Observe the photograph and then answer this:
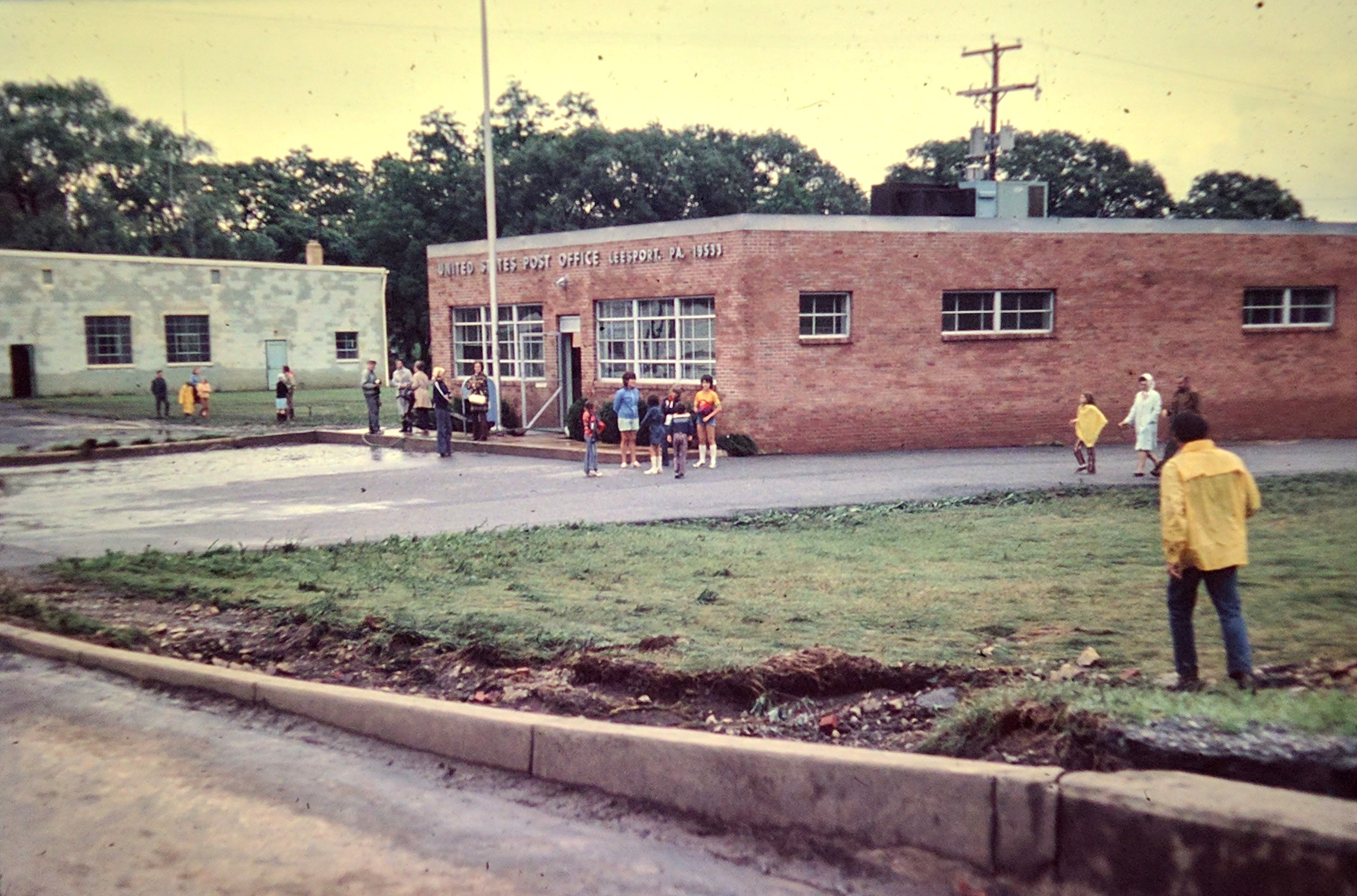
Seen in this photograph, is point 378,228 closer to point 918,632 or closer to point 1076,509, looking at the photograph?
point 1076,509

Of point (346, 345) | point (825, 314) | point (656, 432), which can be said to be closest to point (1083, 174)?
point (346, 345)

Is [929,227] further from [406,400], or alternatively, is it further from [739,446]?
[406,400]

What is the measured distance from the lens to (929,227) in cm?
2484

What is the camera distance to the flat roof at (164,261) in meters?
47.4

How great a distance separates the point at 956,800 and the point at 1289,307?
26628 mm

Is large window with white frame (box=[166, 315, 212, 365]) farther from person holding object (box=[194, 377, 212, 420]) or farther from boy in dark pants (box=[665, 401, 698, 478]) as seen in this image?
boy in dark pants (box=[665, 401, 698, 478])

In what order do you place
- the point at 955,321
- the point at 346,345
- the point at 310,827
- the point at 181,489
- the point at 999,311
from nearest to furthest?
the point at 310,827 → the point at 181,489 → the point at 955,321 → the point at 999,311 → the point at 346,345

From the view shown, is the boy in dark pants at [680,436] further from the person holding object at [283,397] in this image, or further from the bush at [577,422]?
the person holding object at [283,397]

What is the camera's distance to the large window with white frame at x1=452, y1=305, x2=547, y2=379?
98.1 feet

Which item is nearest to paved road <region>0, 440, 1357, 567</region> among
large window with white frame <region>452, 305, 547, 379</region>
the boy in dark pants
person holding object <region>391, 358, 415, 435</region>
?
the boy in dark pants

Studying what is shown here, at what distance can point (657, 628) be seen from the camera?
805 cm

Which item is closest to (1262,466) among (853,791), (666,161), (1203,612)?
(1203,612)

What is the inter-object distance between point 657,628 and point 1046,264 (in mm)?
20071

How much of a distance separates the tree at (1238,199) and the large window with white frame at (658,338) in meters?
36.5
